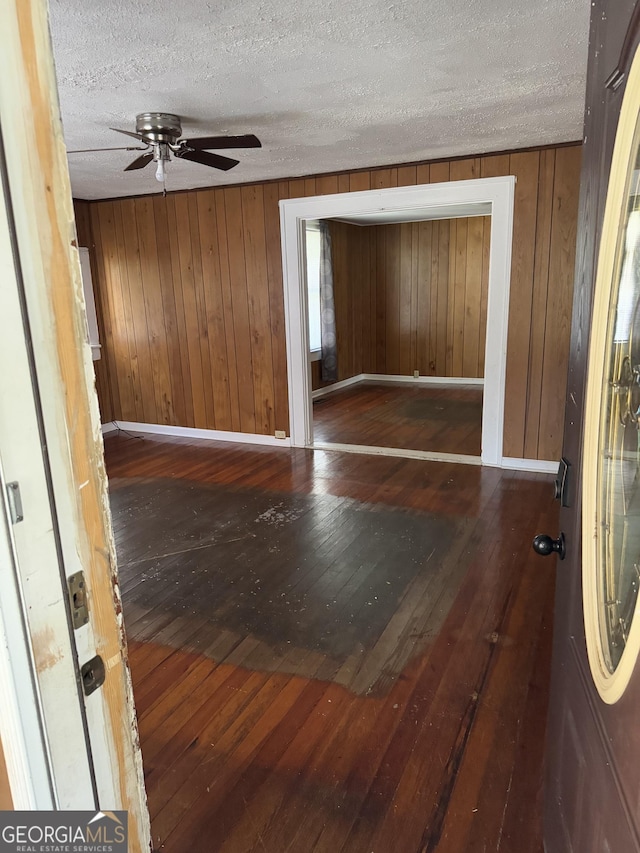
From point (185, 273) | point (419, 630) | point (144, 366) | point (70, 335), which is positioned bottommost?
point (419, 630)

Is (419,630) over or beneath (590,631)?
beneath

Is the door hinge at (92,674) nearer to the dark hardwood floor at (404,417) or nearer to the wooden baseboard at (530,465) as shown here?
the wooden baseboard at (530,465)

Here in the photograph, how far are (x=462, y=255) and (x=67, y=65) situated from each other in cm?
657

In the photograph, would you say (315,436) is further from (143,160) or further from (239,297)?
(143,160)

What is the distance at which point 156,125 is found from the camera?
298 cm

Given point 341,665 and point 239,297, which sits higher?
point 239,297

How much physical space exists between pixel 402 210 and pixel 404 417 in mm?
Result: 2434

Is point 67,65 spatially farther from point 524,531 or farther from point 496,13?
point 524,531

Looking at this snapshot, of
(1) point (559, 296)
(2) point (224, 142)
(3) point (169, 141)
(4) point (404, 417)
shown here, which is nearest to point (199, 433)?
(4) point (404, 417)

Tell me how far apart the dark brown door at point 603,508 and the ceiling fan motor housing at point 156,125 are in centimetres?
248

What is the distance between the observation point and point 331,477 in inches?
174

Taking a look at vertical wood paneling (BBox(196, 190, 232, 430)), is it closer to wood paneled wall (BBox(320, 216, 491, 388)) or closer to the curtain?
the curtain

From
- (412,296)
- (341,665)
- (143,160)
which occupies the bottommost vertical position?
(341,665)

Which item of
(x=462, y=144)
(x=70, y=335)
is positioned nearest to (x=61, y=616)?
(x=70, y=335)
